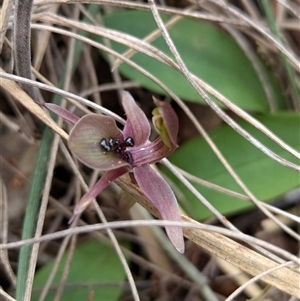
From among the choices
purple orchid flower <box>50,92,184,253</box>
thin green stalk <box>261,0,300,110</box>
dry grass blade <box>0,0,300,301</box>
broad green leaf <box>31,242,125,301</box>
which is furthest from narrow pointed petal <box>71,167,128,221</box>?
thin green stalk <box>261,0,300,110</box>

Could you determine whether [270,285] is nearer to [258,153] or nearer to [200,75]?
[258,153]

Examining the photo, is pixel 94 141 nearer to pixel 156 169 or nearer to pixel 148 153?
pixel 148 153

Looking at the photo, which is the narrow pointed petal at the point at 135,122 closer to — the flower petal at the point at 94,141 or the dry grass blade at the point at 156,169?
the flower petal at the point at 94,141

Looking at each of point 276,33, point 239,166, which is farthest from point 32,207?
point 276,33

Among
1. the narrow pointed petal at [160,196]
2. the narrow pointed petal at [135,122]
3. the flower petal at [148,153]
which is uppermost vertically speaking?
the narrow pointed petal at [135,122]

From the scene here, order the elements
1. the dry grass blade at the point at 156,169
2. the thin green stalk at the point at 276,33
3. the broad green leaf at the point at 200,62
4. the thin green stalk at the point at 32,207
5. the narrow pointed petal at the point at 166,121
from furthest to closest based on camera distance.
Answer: the broad green leaf at the point at 200,62 < the thin green stalk at the point at 276,33 < the dry grass blade at the point at 156,169 < the thin green stalk at the point at 32,207 < the narrow pointed petal at the point at 166,121

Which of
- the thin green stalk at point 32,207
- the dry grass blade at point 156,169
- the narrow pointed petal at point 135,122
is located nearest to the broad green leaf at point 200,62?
the dry grass blade at point 156,169
